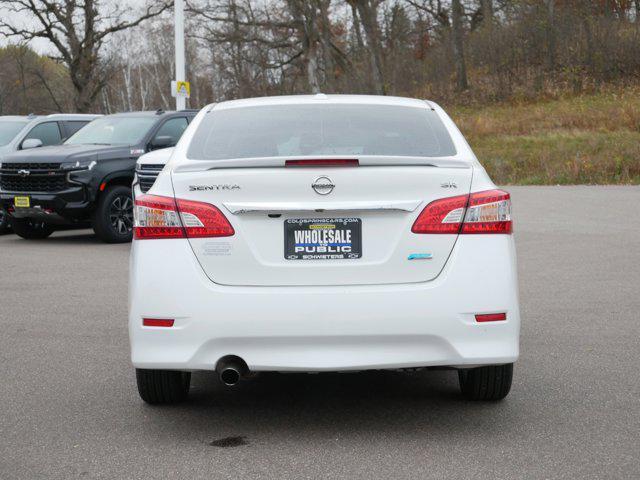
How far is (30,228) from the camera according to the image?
16156mm

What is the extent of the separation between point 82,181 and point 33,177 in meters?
0.85

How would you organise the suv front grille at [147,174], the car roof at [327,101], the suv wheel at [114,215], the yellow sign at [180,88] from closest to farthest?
the car roof at [327,101]
the suv front grille at [147,174]
the suv wheel at [114,215]
the yellow sign at [180,88]

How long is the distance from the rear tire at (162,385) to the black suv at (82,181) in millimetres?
9481

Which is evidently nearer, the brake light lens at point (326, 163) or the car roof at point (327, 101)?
the brake light lens at point (326, 163)

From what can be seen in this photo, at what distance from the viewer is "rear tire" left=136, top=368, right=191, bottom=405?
5387 mm

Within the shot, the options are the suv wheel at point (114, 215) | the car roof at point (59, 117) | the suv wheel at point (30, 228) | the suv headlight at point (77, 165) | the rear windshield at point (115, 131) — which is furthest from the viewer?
the car roof at point (59, 117)

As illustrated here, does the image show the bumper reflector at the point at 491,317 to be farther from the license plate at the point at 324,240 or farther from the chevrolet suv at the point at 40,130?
the chevrolet suv at the point at 40,130

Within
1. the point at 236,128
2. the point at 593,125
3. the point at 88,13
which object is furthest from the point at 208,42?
the point at 236,128

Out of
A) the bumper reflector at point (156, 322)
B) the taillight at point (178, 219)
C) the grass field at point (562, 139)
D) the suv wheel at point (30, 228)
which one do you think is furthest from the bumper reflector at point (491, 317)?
the grass field at point (562, 139)

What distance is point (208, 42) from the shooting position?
4631cm

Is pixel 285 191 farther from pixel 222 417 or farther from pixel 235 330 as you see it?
pixel 222 417

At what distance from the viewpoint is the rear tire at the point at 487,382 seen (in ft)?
17.6

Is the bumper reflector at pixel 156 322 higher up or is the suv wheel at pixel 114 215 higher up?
the bumper reflector at pixel 156 322

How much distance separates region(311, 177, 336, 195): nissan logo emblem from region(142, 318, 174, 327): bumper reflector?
905 millimetres
